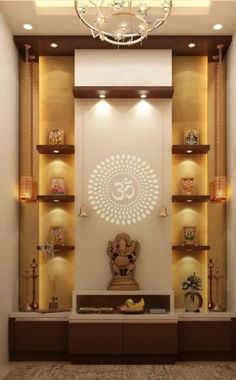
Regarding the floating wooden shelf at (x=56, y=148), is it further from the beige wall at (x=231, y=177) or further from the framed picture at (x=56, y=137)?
the beige wall at (x=231, y=177)

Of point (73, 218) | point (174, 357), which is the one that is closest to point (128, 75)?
point (73, 218)

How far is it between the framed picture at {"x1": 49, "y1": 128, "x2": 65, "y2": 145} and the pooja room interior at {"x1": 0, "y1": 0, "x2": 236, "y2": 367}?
0.02 metres

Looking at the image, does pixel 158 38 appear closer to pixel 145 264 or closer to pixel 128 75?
pixel 128 75

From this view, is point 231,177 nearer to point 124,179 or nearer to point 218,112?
point 218,112

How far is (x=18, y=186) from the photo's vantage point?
6.00 metres

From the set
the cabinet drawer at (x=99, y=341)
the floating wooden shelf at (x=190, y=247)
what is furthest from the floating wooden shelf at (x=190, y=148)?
the cabinet drawer at (x=99, y=341)

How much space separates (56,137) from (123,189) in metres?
0.97

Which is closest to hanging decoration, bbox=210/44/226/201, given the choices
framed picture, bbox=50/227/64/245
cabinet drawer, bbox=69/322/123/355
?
framed picture, bbox=50/227/64/245

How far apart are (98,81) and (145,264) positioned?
6.85 ft

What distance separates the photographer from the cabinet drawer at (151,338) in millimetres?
5301

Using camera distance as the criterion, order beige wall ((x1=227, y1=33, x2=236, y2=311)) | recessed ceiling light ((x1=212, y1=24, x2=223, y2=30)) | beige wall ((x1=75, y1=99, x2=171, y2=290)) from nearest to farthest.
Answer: recessed ceiling light ((x1=212, y1=24, x2=223, y2=30))
beige wall ((x1=227, y1=33, x2=236, y2=311))
beige wall ((x1=75, y1=99, x2=171, y2=290))

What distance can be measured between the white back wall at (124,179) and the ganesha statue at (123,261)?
91mm

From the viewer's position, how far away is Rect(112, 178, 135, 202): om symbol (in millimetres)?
5891

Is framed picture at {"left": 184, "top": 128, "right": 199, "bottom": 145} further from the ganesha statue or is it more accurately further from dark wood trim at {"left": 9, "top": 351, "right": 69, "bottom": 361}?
dark wood trim at {"left": 9, "top": 351, "right": 69, "bottom": 361}
